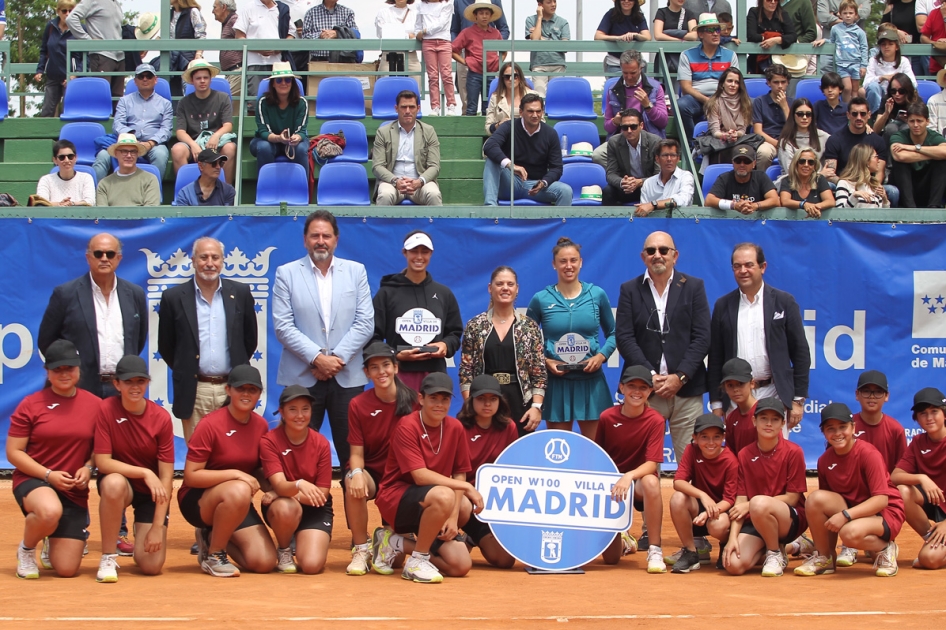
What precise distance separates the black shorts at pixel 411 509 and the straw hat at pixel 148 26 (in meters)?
9.06

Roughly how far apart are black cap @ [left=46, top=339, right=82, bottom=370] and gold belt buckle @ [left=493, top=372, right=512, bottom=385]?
259 centimetres

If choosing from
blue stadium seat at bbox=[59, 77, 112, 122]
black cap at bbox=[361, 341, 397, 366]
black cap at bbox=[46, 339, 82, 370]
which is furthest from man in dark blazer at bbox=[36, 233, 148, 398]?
blue stadium seat at bbox=[59, 77, 112, 122]

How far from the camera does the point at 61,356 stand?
6.91 meters

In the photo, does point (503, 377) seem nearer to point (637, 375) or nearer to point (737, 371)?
point (637, 375)

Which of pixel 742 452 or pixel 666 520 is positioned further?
pixel 666 520

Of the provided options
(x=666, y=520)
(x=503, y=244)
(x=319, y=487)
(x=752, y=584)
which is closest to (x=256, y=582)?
(x=319, y=487)

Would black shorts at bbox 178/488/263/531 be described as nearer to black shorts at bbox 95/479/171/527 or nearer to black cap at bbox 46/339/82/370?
black shorts at bbox 95/479/171/527

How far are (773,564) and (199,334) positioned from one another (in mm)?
3846

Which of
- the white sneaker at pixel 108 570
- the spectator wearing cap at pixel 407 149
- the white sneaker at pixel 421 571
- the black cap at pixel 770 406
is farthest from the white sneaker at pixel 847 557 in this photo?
the spectator wearing cap at pixel 407 149

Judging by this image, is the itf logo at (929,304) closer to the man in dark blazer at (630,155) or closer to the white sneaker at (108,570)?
the man in dark blazer at (630,155)

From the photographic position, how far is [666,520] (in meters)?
9.05

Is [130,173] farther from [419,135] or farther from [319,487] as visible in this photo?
[319,487]

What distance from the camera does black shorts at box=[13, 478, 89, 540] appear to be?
269 inches

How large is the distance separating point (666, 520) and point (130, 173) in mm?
5651
